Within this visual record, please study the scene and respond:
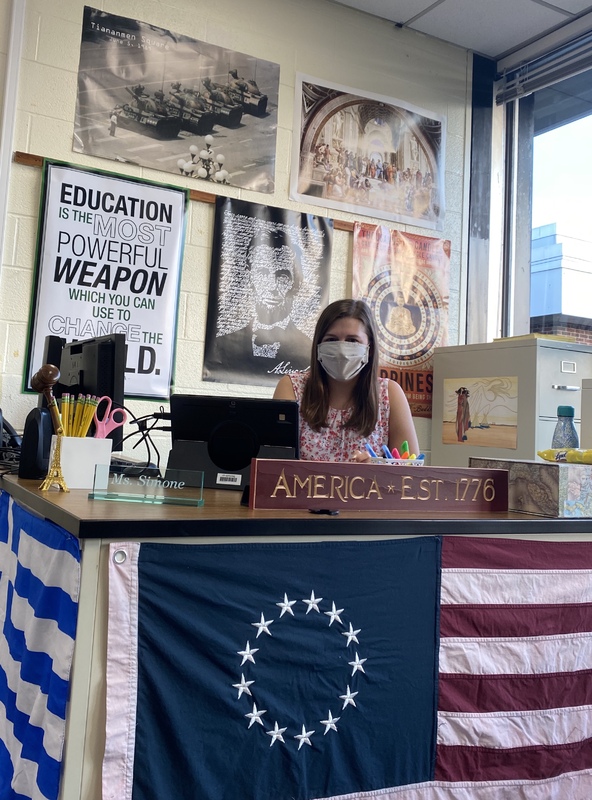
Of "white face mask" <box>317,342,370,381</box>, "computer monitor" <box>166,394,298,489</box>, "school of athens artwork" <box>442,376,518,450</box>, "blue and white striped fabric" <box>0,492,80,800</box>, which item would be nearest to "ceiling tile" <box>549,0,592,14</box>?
"school of athens artwork" <box>442,376,518,450</box>

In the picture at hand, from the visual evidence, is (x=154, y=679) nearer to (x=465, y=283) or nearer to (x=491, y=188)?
(x=465, y=283)

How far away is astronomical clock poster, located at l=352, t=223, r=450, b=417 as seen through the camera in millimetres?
3553

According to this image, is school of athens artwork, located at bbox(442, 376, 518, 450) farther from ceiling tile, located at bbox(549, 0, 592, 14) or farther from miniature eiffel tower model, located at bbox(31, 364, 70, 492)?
miniature eiffel tower model, located at bbox(31, 364, 70, 492)

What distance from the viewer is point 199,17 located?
3.16m

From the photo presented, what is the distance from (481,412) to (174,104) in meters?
1.83

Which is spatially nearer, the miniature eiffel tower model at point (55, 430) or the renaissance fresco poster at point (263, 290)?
the miniature eiffel tower model at point (55, 430)

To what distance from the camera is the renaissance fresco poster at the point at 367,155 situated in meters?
3.40

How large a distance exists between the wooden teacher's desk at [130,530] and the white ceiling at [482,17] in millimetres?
2833

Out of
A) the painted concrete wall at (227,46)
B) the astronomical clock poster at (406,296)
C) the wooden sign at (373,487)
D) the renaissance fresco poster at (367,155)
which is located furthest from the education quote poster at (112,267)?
the wooden sign at (373,487)

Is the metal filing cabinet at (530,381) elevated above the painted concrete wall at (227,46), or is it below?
below

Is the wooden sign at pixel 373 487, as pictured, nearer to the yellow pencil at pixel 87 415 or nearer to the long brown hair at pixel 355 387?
the yellow pencil at pixel 87 415

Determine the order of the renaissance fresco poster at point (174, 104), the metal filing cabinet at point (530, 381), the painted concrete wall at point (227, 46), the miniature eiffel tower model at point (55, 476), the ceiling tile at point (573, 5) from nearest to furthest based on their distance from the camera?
the miniature eiffel tower model at point (55, 476)
the painted concrete wall at point (227, 46)
the renaissance fresco poster at point (174, 104)
the metal filing cabinet at point (530, 381)
the ceiling tile at point (573, 5)

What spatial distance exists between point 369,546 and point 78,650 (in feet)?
1.64

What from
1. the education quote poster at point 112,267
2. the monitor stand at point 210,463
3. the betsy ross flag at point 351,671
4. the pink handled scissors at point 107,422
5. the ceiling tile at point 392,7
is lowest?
the betsy ross flag at point 351,671
